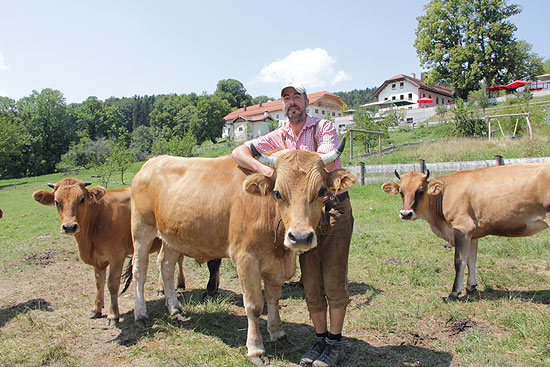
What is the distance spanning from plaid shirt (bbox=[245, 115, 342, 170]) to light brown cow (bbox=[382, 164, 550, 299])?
298cm

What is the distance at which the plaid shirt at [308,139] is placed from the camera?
3.53 meters

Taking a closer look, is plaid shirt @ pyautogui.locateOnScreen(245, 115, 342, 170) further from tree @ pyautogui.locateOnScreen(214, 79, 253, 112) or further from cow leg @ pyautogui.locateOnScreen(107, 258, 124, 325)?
tree @ pyautogui.locateOnScreen(214, 79, 253, 112)

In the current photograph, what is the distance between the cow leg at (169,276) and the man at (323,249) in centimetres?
219

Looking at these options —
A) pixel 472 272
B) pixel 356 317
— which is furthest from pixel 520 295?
pixel 356 317

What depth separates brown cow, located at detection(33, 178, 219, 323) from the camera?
500 centimetres

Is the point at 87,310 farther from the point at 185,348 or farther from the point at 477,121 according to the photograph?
the point at 477,121

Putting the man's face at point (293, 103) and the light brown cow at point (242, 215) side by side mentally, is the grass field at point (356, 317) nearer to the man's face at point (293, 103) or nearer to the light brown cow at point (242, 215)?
the light brown cow at point (242, 215)

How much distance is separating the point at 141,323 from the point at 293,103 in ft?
11.2

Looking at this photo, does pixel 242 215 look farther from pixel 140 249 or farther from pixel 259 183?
pixel 140 249

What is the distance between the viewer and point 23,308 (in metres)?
5.29

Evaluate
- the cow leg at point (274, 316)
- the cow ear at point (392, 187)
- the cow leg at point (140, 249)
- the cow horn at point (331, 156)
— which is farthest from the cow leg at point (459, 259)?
the cow leg at point (140, 249)

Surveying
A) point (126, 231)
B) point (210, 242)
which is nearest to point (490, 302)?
point (210, 242)

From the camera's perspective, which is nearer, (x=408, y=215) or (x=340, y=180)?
(x=340, y=180)

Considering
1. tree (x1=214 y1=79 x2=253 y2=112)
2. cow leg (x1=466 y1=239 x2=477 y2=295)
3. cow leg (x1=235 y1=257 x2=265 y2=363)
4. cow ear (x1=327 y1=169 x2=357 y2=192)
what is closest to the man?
cow ear (x1=327 y1=169 x2=357 y2=192)
